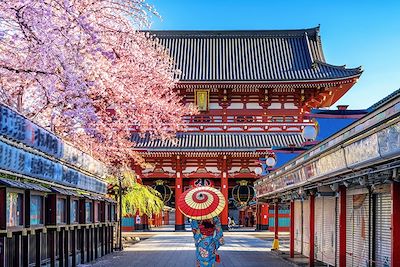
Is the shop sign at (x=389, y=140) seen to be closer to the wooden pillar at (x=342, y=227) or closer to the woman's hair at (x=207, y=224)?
the wooden pillar at (x=342, y=227)

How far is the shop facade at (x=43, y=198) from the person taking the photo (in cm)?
1133

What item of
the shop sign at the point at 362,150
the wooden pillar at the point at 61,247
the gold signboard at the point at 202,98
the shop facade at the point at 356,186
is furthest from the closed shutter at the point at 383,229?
the gold signboard at the point at 202,98

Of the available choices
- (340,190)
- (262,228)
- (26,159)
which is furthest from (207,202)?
(262,228)

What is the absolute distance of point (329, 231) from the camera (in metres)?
19.1

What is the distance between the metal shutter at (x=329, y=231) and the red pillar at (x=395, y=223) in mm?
7622

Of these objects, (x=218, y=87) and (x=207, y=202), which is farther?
(x=218, y=87)

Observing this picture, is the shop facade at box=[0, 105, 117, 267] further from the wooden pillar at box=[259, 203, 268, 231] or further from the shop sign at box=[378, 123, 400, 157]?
the wooden pillar at box=[259, 203, 268, 231]

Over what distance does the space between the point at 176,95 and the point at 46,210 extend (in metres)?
29.6

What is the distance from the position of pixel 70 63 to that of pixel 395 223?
7.88 metres

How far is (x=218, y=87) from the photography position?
144 feet

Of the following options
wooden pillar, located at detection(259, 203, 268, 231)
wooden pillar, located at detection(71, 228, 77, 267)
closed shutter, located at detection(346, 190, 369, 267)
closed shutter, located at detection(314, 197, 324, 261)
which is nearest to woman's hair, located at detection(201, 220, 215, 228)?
closed shutter, located at detection(346, 190, 369, 267)

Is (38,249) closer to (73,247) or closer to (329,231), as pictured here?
(73,247)

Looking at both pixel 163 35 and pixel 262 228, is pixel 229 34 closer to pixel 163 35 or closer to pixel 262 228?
pixel 163 35

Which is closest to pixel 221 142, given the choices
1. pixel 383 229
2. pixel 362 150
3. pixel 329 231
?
pixel 329 231
